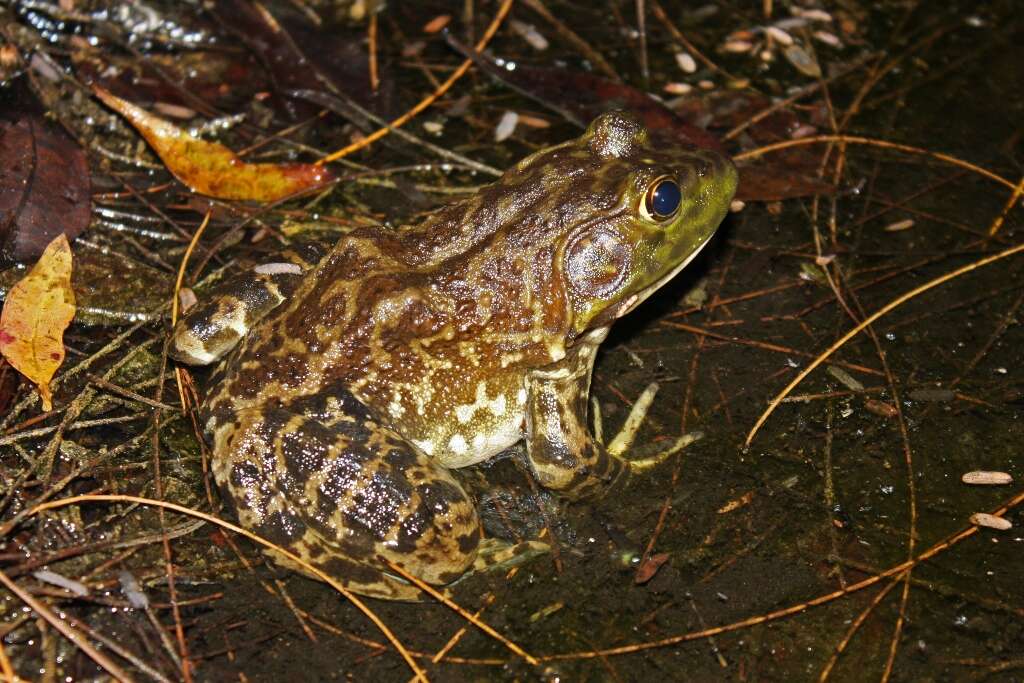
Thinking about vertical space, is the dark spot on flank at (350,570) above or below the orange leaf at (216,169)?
below

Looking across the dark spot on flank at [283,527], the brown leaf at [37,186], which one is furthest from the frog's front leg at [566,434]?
the brown leaf at [37,186]

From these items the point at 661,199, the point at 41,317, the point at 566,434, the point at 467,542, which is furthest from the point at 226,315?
the point at 661,199

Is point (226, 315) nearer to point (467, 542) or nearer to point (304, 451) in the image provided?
point (304, 451)

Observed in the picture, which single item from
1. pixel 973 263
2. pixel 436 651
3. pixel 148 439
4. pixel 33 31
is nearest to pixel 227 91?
pixel 33 31

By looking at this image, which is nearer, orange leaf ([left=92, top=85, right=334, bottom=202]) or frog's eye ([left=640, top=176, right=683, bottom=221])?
frog's eye ([left=640, top=176, right=683, bottom=221])

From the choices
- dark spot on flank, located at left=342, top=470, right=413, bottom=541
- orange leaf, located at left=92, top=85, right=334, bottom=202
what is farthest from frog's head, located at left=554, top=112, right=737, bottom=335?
orange leaf, located at left=92, top=85, right=334, bottom=202

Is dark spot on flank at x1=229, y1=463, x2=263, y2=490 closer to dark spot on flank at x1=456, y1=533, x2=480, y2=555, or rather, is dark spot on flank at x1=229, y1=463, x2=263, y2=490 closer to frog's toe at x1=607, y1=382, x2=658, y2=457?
dark spot on flank at x1=456, y1=533, x2=480, y2=555

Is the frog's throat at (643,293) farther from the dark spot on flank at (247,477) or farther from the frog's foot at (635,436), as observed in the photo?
the dark spot on flank at (247,477)
